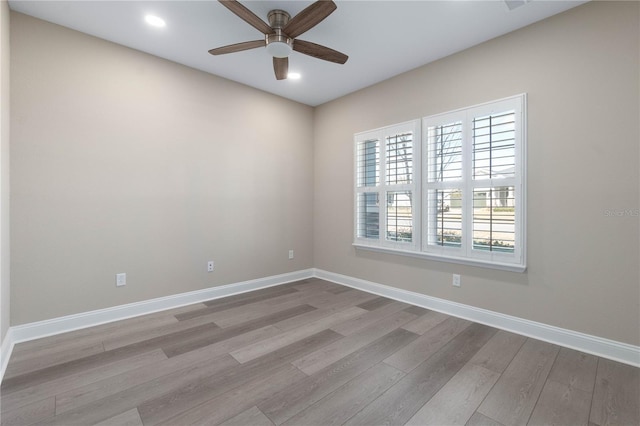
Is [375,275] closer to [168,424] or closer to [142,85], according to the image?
[168,424]

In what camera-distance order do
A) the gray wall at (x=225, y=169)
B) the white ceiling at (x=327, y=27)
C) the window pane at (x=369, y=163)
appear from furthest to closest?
1. the window pane at (x=369, y=163)
2. the white ceiling at (x=327, y=27)
3. the gray wall at (x=225, y=169)

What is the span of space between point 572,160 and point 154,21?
12.8 feet

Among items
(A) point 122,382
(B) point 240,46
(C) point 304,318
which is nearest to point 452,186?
(C) point 304,318

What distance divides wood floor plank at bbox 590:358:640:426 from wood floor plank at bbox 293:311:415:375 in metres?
1.45

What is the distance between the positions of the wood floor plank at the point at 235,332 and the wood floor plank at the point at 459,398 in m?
1.45

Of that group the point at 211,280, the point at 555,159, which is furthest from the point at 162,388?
the point at 555,159

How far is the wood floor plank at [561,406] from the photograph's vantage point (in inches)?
64.4

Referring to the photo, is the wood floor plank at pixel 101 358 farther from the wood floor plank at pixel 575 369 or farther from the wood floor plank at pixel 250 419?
the wood floor plank at pixel 575 369

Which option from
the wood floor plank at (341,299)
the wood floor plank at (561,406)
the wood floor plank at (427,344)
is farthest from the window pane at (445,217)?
the wood floor plank at (561,406)

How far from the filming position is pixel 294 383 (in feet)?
6.46

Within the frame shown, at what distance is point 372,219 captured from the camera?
4043 mm

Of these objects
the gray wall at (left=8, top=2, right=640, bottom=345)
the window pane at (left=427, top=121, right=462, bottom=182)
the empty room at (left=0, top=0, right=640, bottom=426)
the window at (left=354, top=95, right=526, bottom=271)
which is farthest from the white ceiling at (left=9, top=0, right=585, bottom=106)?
the window pane at (left=427, top=121, right=462, bottom=182)

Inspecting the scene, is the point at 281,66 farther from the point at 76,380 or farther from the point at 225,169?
the point at 76,380

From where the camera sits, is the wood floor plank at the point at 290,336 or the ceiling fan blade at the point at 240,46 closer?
the wood floor plank at the point at 290,336
